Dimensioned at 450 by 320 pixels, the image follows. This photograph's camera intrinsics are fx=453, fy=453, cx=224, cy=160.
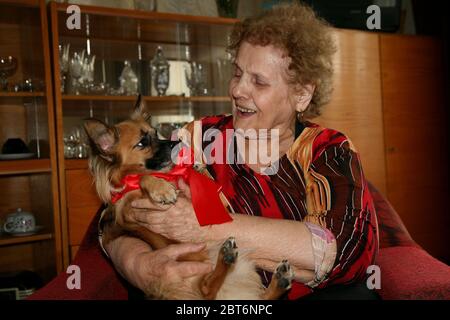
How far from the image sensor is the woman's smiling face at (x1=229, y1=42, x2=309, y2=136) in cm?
155

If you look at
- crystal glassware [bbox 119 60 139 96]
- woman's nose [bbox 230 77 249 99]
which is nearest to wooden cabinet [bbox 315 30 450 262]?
crystal glassware [bbox 119 60 139 96]

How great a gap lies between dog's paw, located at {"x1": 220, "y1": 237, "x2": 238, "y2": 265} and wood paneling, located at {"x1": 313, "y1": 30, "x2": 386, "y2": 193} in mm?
2247

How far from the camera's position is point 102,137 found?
1553mm

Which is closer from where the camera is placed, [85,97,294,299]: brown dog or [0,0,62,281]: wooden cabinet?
[85,97,294,299]: brown dog

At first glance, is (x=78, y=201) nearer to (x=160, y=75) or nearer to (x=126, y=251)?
→ (x=160, y=75)

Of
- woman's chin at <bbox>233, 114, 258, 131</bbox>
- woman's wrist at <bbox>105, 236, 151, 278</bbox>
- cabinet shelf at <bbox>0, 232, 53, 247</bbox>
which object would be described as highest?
woman's chin at <bbox>233, 114, 258, 131</bbox>

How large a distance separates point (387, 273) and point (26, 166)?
2112 mm

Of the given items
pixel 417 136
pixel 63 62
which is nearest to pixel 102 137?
pixel 63 62

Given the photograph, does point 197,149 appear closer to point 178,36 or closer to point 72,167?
point 72,167

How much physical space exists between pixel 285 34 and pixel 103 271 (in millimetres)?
1060

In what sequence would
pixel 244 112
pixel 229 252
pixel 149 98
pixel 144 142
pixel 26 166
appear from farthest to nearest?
pixel 149 98
pixel 26 166
pixel 144 142
pixel 244 112
pixel 229 252

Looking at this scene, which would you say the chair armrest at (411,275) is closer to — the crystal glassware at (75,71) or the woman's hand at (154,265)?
the woman's hand at (154,265)

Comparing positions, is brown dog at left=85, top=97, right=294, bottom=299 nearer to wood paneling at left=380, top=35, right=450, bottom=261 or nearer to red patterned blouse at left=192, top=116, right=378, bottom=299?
red patterned blouse at left=192, top=116, right=378, bottom=299

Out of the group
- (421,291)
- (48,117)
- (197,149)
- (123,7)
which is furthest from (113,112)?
(421,291)
